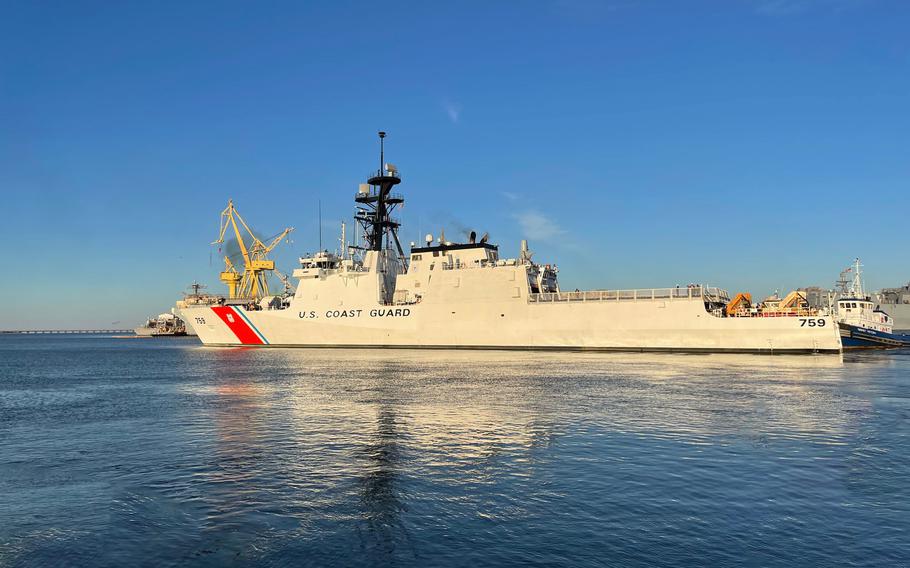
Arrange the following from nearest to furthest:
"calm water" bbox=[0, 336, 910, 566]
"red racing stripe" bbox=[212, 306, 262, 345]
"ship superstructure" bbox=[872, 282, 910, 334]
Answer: "calm water" bbox=[0, 336, 910, 566], "red racing stripe" bbox=[212, 306, 262, 345], "ship superstructure" bbox=[872, 282, 910, 334]

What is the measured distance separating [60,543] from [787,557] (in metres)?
8.44

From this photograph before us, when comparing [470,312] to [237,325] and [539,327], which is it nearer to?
[539,327]

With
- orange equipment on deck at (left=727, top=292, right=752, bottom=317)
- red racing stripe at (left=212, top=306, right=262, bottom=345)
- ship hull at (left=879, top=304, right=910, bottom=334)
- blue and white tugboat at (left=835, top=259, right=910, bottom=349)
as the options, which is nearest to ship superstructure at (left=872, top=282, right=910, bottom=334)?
ship hull at (left=879, top=304, right=910, bottom=334)

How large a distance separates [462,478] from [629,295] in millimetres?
32536

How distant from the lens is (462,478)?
9.74 meters

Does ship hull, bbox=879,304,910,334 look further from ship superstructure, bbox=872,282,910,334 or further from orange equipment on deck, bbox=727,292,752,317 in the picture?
orange equipment on deck, bbox=727,292,752,317

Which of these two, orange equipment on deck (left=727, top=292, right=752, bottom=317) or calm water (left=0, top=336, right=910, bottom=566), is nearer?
calm water (left=0, top=336, right=910, bottom=566)

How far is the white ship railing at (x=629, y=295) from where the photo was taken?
38.5 m

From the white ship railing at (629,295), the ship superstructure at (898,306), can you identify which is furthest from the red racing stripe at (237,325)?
the ship superstructure at (898,306)

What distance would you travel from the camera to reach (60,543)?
7113mm

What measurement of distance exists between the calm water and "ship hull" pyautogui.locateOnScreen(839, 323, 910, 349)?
35569mm

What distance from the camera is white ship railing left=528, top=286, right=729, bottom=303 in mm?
38500

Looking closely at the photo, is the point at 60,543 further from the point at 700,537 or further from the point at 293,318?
the point at 293,318

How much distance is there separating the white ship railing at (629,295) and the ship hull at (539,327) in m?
0.43
